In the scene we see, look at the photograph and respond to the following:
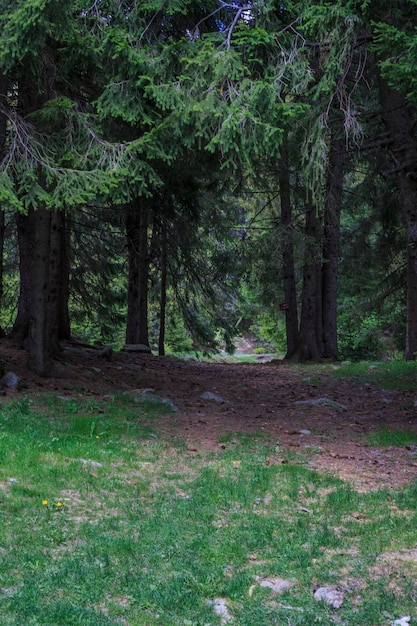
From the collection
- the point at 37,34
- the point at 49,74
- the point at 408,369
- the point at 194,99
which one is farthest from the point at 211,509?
the point at 408,369

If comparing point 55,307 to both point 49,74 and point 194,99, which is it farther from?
point 194,99

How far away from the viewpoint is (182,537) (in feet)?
13.8

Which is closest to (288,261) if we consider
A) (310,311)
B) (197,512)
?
(310,311)

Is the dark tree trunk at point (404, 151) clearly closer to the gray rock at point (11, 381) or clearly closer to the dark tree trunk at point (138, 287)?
the gray rock at point (11, 381)

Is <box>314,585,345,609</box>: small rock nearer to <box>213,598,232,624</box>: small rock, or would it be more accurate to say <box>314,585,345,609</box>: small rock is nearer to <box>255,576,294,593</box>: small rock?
<box>255,576,294,593</box>: small rock

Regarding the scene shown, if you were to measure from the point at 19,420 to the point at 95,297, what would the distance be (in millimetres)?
12110

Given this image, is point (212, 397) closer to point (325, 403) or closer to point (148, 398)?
point (148, 398)

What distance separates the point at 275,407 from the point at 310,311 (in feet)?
23.6

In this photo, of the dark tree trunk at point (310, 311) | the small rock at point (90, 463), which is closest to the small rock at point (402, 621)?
the small rock at point (90, 463)

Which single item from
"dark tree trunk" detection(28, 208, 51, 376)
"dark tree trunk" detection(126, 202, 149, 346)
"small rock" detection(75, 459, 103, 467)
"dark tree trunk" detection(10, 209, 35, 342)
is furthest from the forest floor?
"dark tree trunk" detection(126, 202, 149, 346)

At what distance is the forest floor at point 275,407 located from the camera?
6430 mm

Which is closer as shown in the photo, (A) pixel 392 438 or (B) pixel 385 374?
(A) pixel 392 438

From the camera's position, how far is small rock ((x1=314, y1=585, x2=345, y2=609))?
3.42 meters

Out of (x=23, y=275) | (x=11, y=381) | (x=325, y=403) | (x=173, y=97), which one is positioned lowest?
(x=325, y=403)
